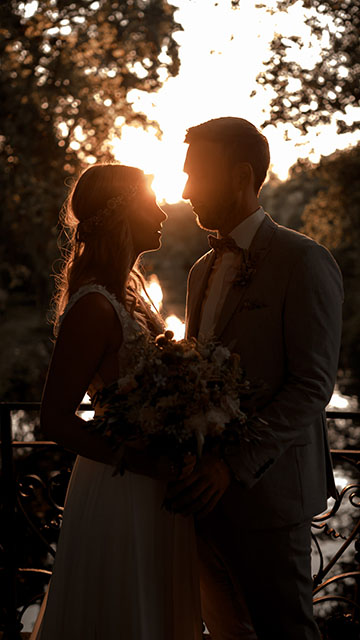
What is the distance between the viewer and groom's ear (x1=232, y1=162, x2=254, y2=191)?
2.78m

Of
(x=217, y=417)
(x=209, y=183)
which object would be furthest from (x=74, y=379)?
(x=209, y=183)

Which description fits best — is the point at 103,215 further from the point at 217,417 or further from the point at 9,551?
the point at 9,551

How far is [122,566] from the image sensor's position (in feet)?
8.38

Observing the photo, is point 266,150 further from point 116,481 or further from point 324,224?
point 324,224

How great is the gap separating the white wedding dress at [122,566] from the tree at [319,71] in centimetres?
711

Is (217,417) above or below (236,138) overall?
below

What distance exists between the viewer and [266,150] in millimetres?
2846

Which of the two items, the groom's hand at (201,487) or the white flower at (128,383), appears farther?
the groom's hand at (201,487)

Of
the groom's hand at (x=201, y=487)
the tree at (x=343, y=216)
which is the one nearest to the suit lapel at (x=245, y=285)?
the groom's hand at (x=201, y=487)

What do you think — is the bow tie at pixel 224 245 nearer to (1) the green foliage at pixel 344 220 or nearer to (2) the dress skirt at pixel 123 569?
(2) the dress skirt at pixel 123 569

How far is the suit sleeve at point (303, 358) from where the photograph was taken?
245 centimetres

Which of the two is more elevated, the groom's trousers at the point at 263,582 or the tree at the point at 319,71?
the tree at the point at 319,71

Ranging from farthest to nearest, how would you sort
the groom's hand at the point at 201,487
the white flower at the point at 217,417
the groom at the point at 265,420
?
the groom at the point at 265,420
the groom's hand at the point at 201,487
the white flower at the point at 217,417

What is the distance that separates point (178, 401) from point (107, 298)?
69 centimetres
